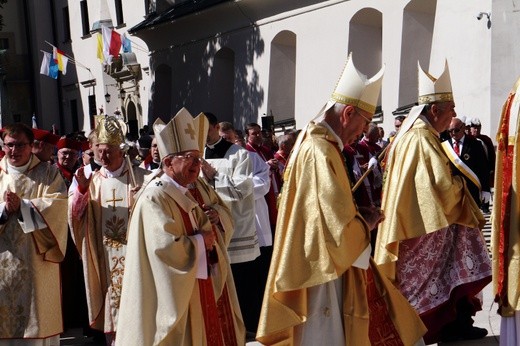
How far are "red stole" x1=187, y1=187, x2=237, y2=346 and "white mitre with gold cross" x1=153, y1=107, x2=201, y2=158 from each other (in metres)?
0.58

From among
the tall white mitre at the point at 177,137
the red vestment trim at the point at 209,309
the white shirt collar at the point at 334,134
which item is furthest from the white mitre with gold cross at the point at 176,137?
the white shirt collar at the point at 334,134

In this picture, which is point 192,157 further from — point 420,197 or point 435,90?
point 435,90

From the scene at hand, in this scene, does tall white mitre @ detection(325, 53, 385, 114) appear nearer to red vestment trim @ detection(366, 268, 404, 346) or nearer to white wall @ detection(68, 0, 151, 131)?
red vestment trim @ detection(366, 268, 404, 346)

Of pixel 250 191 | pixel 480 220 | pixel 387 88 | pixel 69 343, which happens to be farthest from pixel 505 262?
pixel 387 88

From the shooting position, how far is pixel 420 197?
296 inches

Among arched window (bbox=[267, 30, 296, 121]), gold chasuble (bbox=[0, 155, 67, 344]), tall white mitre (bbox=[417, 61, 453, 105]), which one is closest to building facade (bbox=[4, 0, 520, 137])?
arched window (bbox=[267, 30, 296, 121])

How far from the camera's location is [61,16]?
40250 millimetres

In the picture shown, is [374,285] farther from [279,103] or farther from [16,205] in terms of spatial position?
[279,103]

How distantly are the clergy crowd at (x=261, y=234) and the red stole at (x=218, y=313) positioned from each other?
0.01 metres

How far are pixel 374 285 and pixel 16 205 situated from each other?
114 inches

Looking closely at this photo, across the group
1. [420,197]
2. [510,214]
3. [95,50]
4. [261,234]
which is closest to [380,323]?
[510,214]

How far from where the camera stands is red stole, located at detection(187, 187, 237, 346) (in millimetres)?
6312

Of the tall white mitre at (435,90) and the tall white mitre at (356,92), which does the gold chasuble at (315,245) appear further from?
the tall white mitre at (435,90)

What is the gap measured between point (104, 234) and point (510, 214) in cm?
355
